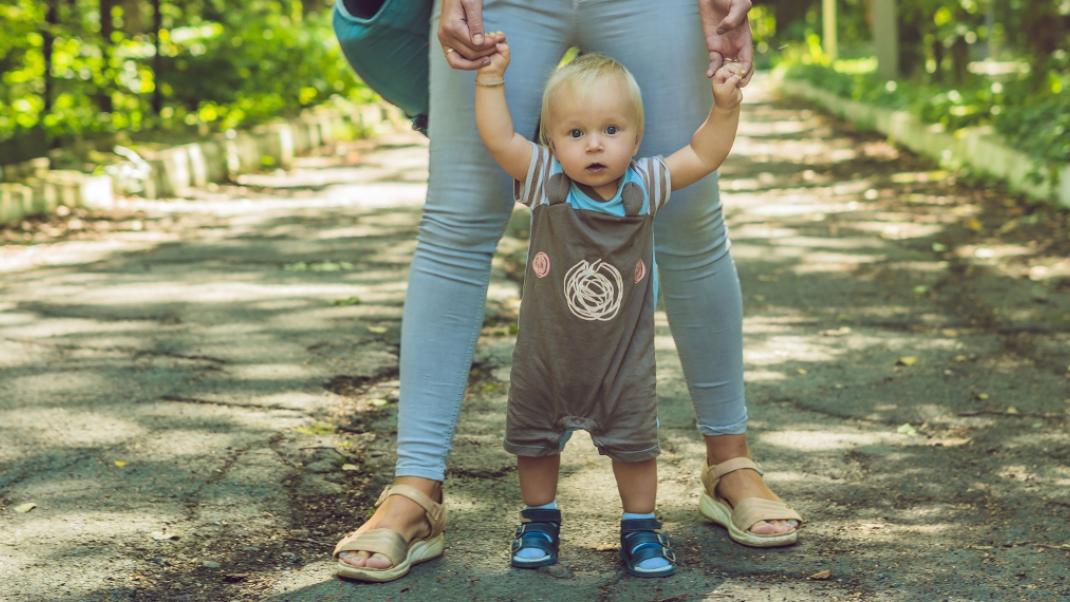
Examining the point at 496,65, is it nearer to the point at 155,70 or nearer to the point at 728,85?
the point at 728,85

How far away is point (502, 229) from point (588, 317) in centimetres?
31

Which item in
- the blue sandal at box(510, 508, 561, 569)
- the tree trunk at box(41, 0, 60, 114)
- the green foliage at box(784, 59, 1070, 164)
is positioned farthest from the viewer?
the tree trunk at box(41, 0, 60, 114)

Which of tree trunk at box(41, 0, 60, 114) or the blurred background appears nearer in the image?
tree trunk at box(41, 0, 60, 114)

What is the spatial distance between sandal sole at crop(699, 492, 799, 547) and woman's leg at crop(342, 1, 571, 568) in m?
0.56

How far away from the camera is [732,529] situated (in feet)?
8.57

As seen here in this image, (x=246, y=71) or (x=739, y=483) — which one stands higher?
(x=246, y=71)

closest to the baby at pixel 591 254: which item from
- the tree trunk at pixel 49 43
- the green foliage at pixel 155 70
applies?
the green foliage at pixel 155 70

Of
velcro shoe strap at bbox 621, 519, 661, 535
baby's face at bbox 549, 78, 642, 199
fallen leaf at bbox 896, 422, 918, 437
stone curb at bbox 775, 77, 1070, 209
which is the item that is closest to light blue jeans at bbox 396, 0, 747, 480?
baby's face at bbox 549, 78, 642, 199

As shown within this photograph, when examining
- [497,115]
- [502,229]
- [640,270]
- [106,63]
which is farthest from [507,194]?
[106,63]

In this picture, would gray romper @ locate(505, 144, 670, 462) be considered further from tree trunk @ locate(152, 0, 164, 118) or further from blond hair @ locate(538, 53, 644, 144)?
tree trunk @ locate(152, 0, 164, 118)

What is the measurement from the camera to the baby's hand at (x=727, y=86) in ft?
7.81

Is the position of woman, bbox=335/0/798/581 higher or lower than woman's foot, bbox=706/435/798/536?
higher

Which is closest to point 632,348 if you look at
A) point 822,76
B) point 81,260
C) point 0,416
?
point 0,416

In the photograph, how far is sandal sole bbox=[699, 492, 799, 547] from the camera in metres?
2.55
